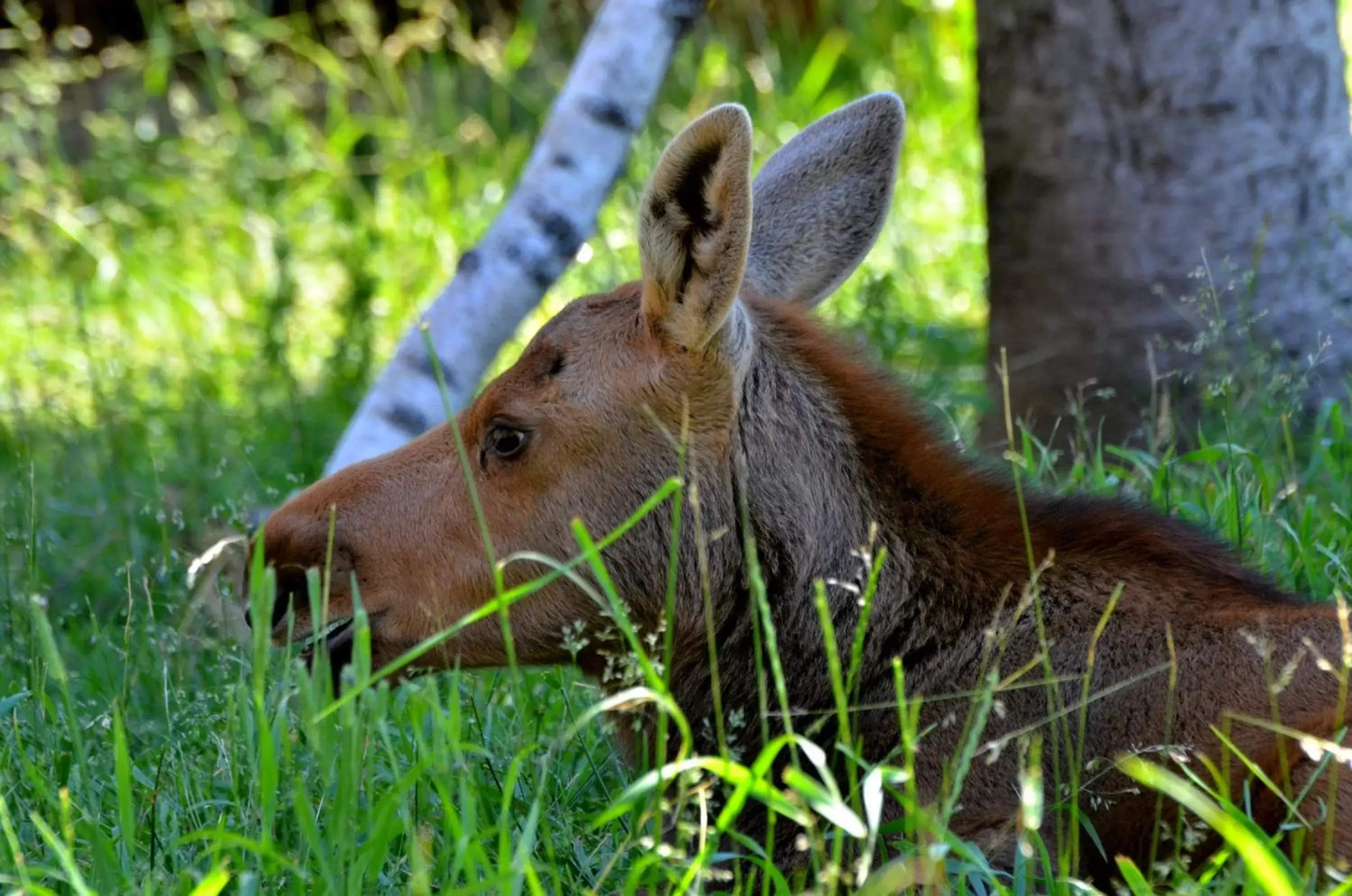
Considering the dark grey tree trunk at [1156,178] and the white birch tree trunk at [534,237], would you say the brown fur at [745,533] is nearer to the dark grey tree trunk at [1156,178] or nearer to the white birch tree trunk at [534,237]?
the white birch tree trunk at [534,237]

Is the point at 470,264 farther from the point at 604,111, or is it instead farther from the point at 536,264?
the point at 604,111

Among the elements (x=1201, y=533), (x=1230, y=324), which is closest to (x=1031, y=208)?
(x=1230, y=324)

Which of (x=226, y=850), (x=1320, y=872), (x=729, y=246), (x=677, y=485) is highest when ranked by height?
(x=729, y=246)

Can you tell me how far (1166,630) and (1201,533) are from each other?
0.41 metres

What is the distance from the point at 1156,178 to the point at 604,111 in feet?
5.54

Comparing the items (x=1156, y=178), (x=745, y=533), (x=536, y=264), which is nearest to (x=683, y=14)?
(x=536, y=264)

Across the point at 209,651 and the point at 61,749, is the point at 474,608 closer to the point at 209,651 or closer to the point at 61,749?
the point at 61,749

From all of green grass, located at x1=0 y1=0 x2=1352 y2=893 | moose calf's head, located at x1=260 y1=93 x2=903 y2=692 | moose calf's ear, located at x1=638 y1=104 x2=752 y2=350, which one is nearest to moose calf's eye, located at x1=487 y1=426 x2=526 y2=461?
moose calf's head, located at x1=260 y1=93 x2=903 y2=692

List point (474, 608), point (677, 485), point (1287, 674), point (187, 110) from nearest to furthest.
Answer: point (1287, 674) → point (677, 485) → point (474, 608) → point (187, 110)

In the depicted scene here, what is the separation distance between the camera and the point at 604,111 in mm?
4684

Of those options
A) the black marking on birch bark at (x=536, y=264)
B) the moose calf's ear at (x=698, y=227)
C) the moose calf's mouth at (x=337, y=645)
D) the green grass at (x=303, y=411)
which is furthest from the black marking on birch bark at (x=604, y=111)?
the moose calf's mouth at (x=337, y=645)

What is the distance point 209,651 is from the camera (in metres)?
4.14

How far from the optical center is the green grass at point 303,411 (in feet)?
8.30

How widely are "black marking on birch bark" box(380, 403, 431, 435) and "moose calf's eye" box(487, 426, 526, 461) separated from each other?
1.54 m
